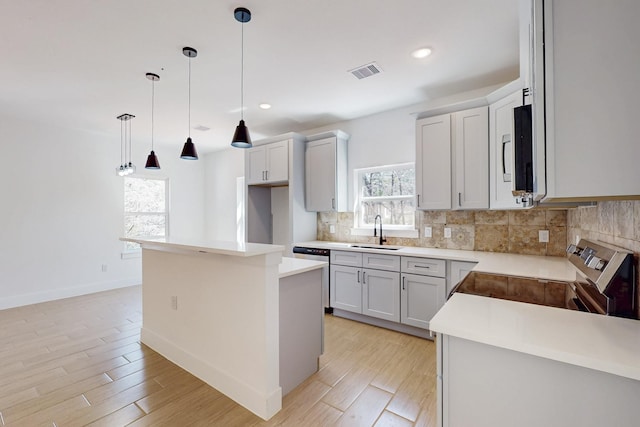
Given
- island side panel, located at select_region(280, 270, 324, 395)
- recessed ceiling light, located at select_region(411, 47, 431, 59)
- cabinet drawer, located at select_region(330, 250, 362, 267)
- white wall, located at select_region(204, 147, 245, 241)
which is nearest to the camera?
island side panel, located at select_region(280, 270, 324, 395)

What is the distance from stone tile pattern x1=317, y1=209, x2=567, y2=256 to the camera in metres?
2.82

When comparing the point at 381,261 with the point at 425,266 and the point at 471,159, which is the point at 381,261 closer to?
the point at 425,266

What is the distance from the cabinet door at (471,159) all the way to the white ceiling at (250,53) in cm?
44

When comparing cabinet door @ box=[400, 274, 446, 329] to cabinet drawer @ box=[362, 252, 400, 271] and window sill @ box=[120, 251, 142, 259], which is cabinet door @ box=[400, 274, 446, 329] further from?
window sill @ box=[120, 251, 142, 259]

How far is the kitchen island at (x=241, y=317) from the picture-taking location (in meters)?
1.88

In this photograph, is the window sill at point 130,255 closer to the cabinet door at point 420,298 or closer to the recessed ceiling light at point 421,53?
the cabinet door at point 420,298

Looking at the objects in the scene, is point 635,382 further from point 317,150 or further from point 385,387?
point 317,150

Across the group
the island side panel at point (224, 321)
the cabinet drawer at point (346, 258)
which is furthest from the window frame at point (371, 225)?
the island side panel at point (224, 321)

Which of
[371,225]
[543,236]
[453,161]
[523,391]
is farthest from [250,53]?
[543,236]

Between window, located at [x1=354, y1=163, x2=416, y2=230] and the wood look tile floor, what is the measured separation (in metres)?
1.42

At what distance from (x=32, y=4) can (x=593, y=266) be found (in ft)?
11.6

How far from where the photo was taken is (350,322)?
3516 mm

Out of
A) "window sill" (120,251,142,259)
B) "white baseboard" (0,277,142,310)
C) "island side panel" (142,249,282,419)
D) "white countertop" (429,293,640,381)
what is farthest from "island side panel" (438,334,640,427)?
"window sill" (120,251,142,259)

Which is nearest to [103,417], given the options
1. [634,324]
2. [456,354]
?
[456,354]
